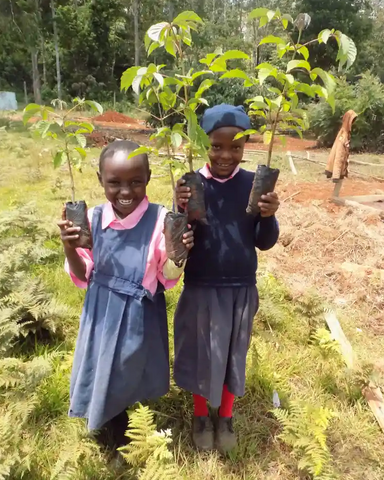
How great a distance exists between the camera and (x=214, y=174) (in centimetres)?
173

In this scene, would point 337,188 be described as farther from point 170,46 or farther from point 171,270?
point 170,46

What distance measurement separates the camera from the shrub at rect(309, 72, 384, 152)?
1379cm

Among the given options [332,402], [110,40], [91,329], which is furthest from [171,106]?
[110,40]

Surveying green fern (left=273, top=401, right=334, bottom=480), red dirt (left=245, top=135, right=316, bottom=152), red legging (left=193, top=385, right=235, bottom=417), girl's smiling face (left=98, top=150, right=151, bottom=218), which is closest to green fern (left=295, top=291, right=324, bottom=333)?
green fern (left=273, top=401, right=334, bottom=480)

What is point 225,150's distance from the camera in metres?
1.64

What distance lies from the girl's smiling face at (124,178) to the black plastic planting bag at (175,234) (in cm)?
19

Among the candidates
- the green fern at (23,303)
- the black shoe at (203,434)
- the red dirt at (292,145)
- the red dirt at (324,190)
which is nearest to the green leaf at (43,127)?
the green fern at (23,303)

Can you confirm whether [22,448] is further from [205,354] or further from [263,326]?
[263,326]

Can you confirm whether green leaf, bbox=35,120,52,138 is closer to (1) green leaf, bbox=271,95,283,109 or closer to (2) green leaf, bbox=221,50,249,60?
(2) green leaf, bbox=221,50,249,60

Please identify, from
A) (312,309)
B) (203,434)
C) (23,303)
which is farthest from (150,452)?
(312,309)

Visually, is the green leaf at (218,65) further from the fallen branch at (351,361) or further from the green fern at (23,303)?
the fallen branch at (351,361)

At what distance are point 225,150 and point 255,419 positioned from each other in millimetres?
1496

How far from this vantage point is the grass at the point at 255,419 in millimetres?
1850

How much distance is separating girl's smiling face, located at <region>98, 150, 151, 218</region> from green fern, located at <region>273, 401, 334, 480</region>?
122cm
